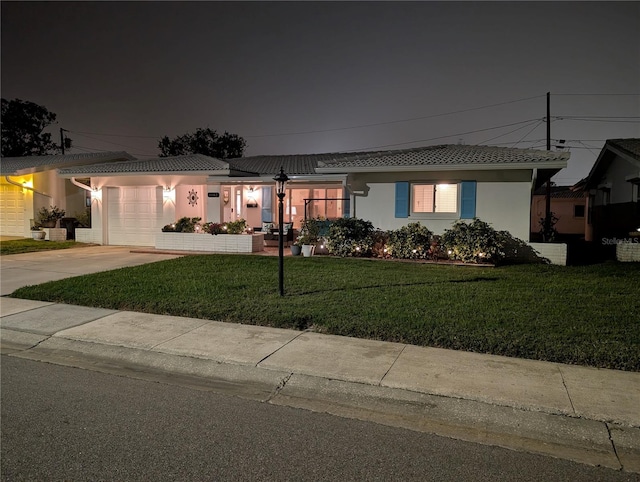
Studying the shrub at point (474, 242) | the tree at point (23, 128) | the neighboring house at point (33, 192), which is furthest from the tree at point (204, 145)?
the shrub at point (474, 242)

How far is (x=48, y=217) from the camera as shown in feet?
65.6

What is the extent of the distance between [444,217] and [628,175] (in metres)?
7.83

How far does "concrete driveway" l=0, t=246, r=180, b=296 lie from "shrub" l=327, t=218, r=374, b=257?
503cm

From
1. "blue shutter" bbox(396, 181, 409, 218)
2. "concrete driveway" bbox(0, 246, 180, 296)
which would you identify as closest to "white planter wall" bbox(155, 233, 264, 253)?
"concrete driveway" bbox(0, 246, 180, 296)

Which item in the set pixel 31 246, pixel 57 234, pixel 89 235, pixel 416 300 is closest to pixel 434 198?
pixel 416 300

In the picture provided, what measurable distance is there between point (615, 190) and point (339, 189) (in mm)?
10784

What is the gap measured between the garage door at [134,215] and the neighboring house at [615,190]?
16036 millimetres

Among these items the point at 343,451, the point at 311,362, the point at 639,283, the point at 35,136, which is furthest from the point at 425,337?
the point at 35,136

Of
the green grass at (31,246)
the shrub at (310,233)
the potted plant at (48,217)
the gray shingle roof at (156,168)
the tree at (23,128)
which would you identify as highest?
the tree at (23,128)

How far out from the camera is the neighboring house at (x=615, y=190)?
15.3 m

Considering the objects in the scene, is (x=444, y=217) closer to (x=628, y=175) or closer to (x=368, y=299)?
(x=368, y=299)

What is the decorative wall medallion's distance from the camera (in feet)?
57.7

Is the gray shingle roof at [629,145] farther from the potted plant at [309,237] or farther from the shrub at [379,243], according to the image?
the potted plant at [309,237]

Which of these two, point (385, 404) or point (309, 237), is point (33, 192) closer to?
point (309, 237)
